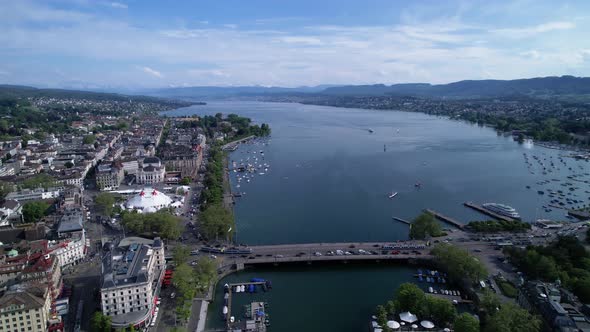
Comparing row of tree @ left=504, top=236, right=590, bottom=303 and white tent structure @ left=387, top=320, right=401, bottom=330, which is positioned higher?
row of tree @ left=504, top=236, right=590, bottom=303

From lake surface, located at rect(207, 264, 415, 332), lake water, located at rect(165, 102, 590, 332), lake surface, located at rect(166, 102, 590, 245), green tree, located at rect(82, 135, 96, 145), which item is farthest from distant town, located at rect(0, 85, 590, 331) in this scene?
green tree, located at rect(82, 135, 96, 145)

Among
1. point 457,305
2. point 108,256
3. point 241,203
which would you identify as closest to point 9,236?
point 108,256

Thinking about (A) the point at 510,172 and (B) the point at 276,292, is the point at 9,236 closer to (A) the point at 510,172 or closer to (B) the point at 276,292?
(B) the point at 276,292

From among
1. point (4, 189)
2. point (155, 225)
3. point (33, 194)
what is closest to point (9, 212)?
point (33, 194)

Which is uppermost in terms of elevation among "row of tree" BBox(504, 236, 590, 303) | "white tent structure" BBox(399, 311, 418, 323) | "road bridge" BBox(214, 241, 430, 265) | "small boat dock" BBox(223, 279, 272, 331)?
"row of tree" BBox(504, 236, 590, 303)

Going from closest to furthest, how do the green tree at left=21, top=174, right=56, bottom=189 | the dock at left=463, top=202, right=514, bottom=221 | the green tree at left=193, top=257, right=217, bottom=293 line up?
1. the green tree at left=193, top=257, right=217, bottom=293
2. the dock at left=463, top=202, right=514, bottom=221
3. the green tree at left=21, top=174, right=56, bottom=189

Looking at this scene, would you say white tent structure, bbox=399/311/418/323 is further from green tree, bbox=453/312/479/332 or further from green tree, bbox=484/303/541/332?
green tree, bbox=484/303/541/332

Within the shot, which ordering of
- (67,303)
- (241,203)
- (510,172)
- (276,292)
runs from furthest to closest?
(510,172) < (241,203) < (276,292) < (67,303)
